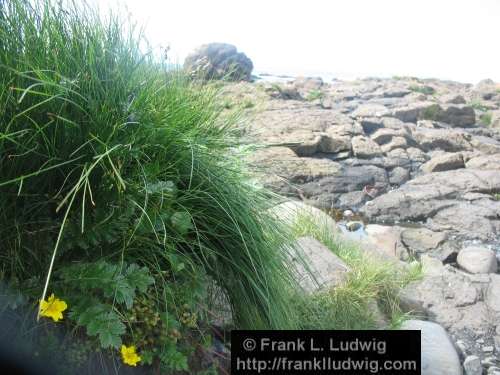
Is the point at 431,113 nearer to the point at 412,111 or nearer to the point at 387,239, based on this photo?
the point at 412,111

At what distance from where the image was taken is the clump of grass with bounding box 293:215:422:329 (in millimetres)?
2332

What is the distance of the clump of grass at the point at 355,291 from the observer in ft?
7.65

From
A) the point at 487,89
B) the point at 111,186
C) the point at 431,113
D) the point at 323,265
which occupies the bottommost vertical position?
the point at 323,265

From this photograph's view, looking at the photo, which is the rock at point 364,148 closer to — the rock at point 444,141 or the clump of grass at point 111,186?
the rock at point 444,141

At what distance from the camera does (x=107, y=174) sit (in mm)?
1352

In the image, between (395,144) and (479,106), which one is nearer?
(395,144)

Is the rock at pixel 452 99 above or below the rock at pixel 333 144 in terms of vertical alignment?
above

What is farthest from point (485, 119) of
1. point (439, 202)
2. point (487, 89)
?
point (439, 202)

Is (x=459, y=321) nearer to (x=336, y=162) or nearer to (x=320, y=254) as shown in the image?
(x=320, y=254)

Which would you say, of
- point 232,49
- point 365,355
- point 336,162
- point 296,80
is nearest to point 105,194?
point 365,355

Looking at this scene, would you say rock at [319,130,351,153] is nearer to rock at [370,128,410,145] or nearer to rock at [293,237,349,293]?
rock at [370,128,410,145]

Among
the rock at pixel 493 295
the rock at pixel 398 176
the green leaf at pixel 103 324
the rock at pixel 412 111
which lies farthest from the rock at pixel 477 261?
the rock at pixel 412 111

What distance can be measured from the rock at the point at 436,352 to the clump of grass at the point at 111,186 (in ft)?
3.68

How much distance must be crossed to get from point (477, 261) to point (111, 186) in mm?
3940
